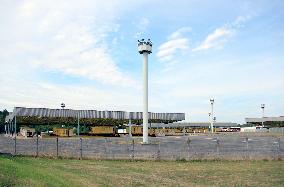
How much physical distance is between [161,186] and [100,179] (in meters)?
2.76

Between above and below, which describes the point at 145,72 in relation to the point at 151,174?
above

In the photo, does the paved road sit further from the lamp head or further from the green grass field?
the lamp head

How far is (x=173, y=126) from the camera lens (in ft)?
556

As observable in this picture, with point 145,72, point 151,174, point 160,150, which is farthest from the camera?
point 145,72

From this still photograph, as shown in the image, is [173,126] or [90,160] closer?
[90,160]

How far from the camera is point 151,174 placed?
58.3 feet

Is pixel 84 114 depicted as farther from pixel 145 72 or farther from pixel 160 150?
pixel 160 150

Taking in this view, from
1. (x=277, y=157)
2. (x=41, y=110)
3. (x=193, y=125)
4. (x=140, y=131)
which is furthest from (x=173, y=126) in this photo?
(x=277, y=157)

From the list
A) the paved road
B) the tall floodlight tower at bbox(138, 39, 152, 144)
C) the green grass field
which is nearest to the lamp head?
the tall floodlight tower at bbox(138, 39, 152, 144)

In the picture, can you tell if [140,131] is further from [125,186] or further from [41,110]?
[125,186]

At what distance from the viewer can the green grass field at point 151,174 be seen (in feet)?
41.2

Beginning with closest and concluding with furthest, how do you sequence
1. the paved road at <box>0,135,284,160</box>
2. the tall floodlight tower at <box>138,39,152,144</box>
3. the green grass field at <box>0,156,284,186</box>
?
the green grass field at <box>0,156,284,186</box> → the paved road at <box>0,135,284,160</box> → the tall floodlight tower at <box>138,39,152,144</box>

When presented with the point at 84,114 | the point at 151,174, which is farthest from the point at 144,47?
the point at 84,114

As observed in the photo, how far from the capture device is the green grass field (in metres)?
12.6
